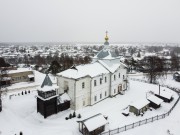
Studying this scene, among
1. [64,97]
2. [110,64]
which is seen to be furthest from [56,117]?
[110,64]

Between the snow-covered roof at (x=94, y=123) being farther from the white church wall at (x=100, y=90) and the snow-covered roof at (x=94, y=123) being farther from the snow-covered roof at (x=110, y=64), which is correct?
the snow-covered roof at (x=110, y=64)

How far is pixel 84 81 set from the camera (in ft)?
104

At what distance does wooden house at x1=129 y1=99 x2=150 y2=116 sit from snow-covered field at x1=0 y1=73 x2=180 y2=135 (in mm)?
722

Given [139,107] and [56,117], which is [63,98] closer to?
[56,117]

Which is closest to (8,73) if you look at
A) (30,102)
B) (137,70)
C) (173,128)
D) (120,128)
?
(30,102)

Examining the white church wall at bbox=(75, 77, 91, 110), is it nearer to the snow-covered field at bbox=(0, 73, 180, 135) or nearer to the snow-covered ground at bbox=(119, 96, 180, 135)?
the snow-covered field at bbox=(0, 73, 180, 135)

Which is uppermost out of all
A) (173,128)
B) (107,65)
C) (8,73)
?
(107,65)

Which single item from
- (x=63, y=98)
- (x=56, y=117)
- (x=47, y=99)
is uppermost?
(x=47, y=99)

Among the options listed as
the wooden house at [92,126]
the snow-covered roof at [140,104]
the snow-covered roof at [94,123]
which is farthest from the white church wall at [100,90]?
the wooden house at [92,126]

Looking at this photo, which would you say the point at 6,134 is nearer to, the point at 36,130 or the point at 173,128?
the point at 36,130

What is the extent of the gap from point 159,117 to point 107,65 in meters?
15.1

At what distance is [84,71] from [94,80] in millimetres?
2576

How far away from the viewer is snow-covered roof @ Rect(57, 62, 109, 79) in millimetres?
31500

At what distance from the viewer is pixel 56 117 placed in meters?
28.4
